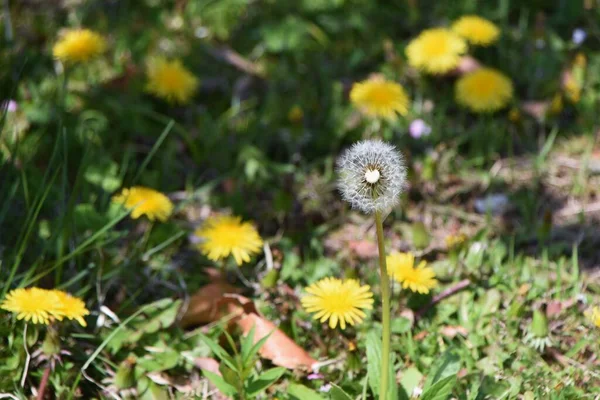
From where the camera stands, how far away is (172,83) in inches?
114

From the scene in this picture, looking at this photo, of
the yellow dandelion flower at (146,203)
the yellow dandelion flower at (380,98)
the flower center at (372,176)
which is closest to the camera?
the flower center at (372,176)

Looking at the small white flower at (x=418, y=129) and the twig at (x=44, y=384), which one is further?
the small white flower at (x=418, y=129)

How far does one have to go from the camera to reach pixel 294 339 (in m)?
2.12

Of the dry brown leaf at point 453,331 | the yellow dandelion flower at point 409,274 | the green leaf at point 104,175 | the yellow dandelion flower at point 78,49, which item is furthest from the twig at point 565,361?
the yellow dandelion flower at point 78,49

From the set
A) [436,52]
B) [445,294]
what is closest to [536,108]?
[436,52]

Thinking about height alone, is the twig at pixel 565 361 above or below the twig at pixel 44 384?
below

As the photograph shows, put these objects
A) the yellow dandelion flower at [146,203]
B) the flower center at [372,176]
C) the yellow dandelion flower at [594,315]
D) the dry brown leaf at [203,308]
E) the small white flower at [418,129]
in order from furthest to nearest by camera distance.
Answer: the small white flower at [418,129] → the yellow dandelion flower at [146,203] → the dry brown leaf at [203,308] → the yellow dandelion flower at [594,315] → the flower center at [372,176]

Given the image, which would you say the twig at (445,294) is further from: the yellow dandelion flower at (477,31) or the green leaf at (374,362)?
the yellow dandelion flower at (477,31)

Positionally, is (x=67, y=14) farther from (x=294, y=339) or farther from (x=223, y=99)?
(x=294, y=339)

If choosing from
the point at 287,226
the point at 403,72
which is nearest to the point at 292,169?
the point at 287,226

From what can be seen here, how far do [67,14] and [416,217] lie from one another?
1975 millimetres

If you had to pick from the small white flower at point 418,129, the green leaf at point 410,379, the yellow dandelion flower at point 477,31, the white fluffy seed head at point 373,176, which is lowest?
the green leaf at point 410,379

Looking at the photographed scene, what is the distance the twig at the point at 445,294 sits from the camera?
7.18 ft

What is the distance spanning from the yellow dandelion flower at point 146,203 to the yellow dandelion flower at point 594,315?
1.22 metres
